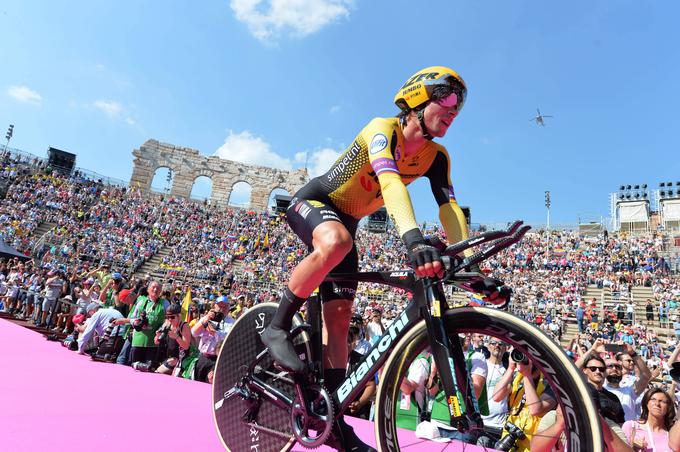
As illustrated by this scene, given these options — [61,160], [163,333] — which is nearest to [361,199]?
[163,333]

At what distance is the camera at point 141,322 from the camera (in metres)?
6.39

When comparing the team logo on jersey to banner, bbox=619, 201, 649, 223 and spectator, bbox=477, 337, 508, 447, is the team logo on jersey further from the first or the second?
banner, bbox=619, 201, 649, 223

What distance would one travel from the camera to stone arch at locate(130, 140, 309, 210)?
4512 centimetres

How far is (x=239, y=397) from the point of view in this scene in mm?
2623

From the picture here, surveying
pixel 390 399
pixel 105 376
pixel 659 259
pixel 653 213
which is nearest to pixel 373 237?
pixel 659 259

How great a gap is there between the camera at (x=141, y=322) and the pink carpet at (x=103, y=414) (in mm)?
1746

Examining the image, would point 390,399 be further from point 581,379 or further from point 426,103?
point 426,103

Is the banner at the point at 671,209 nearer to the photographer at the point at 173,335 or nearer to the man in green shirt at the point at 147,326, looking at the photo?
the photographer at the point at 173,335

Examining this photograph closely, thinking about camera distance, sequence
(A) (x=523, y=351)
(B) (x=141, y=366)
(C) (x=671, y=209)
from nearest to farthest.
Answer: (A) (x=523, y=351) < (B) (x=141, y=366) < (C) (x=671, y=209)

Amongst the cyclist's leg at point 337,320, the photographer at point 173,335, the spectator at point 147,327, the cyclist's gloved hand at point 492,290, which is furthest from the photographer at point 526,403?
the spectator at point 147,327

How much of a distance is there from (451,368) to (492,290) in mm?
381

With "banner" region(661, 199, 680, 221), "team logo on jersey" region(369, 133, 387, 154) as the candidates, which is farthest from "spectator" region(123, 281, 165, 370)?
"banner" region(661, 199, 680, 221)

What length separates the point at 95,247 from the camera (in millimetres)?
26359

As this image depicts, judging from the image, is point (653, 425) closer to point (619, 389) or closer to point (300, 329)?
point (619, 389)
